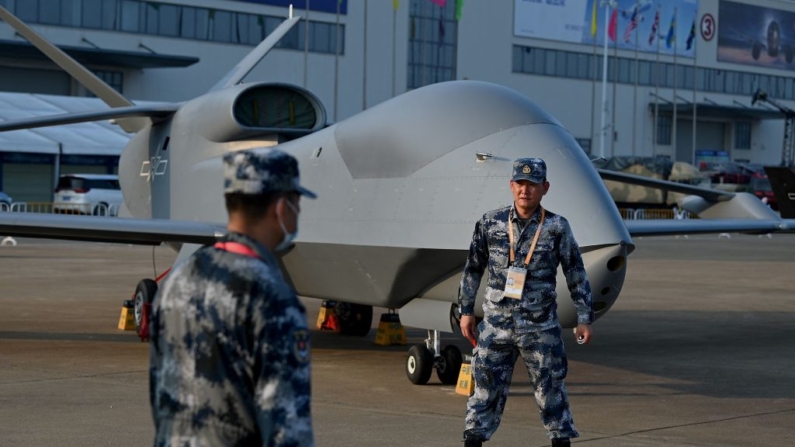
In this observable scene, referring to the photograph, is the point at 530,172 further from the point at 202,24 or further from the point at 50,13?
the point at 202,24

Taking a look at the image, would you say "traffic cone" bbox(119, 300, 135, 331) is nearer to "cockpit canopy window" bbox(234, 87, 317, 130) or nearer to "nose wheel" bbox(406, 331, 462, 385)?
"cockpit canopy window" bbox(234, 87, 317, 130)

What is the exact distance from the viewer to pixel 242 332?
365 cm

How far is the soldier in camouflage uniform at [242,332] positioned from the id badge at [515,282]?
4.38 m

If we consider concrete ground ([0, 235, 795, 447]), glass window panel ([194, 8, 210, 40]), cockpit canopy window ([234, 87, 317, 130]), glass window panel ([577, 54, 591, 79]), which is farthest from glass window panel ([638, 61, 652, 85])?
cockpit canopy window ([234, 87, 317, 130])

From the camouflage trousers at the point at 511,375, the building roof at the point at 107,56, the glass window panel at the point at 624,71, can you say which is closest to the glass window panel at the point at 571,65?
the glass window panel at the point at 624,71

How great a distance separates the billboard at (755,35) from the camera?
100562 mm

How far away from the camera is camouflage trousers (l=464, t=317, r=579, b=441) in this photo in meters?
7.90

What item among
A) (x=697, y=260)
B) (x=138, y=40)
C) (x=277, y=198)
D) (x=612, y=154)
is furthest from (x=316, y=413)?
(x=612, y=154)

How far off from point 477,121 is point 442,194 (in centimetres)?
81

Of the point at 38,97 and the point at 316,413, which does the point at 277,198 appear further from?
the point at 38,97

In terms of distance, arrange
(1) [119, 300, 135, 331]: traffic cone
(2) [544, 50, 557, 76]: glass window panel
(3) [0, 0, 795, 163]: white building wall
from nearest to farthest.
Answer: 1. (1) [119, 300, 135, 331]: traffic cone
2. (3) [0, 0, 795, 163]: white building wall
3. (2) [544, 50, 557, 76]: glass window panel

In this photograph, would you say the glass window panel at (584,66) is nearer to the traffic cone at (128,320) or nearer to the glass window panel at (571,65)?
the glass window panel at (571,65)

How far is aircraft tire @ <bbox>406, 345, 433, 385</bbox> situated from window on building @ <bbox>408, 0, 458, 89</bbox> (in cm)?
6687

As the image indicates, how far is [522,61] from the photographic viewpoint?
85.6 metres
